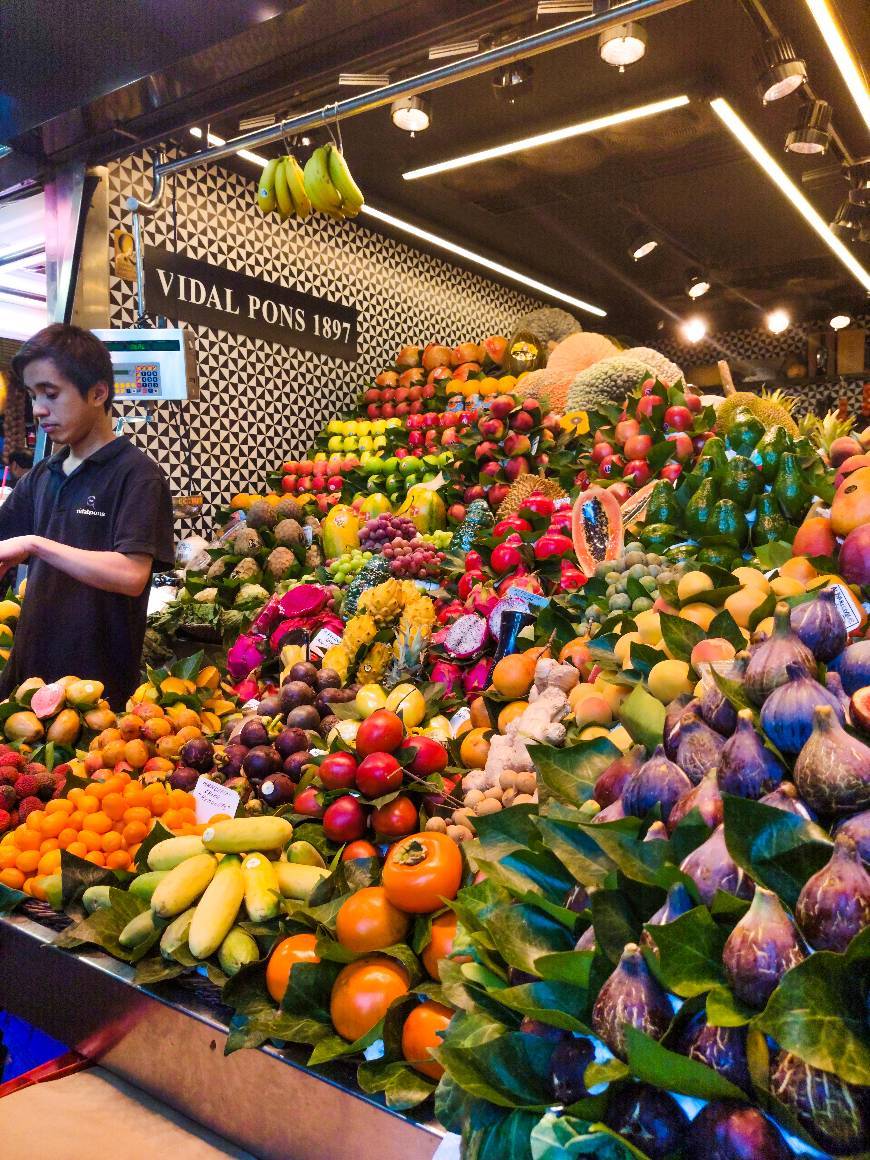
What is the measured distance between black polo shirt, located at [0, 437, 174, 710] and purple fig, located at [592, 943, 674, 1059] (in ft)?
7.32

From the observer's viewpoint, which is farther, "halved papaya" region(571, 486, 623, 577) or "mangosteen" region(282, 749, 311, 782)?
"halved papaya" region(571, 486, 623, 577)

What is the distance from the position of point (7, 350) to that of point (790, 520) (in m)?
12.0

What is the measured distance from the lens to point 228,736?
2381mm

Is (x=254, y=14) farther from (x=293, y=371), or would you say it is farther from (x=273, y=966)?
(x=293, y=371)

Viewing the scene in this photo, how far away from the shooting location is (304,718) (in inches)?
83.5

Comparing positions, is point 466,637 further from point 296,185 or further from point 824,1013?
point 296,185

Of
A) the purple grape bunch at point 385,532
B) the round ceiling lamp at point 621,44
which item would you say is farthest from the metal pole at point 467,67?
the purple grape bunch at point 385,532

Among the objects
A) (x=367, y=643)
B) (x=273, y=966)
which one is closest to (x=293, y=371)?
(x=367, y=643)

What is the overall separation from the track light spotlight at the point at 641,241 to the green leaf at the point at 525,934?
802 cm

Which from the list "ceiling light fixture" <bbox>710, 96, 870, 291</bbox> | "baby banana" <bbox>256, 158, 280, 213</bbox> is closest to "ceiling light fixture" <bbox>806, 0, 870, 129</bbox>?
"ceiling light fixture" <bbox>710, 96, 870, 291</bbox>

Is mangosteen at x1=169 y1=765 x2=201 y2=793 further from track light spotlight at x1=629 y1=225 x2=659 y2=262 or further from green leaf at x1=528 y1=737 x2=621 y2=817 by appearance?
track light spotlight at x1=629 y1=225 x2=659 y2=262

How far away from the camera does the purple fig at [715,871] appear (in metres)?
0.84

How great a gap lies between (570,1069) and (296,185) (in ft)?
14.0

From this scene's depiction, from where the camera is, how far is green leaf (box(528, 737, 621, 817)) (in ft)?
4.11
